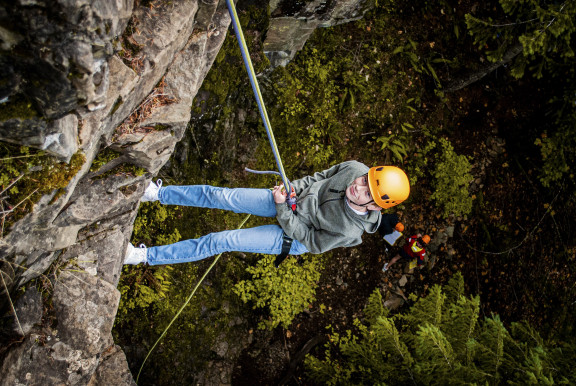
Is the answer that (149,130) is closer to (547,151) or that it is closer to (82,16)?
(82,16)

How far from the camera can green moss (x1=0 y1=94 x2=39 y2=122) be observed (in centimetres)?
216

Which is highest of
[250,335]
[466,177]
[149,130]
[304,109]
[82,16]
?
[304,109]

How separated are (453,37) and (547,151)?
387cm

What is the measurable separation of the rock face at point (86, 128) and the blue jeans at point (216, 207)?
540mm

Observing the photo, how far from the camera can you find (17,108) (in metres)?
2.18

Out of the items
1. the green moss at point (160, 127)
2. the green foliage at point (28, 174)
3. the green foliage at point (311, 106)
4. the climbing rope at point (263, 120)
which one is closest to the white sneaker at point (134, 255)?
the climbing rope at point (263, 120)

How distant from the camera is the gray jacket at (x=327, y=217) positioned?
446 centimetres

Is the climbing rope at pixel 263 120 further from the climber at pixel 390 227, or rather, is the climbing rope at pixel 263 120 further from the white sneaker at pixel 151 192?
the climber at pixel 390 227

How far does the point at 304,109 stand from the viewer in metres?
7.25

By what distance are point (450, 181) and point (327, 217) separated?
558 cm

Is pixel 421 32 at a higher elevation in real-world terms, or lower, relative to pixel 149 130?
higher

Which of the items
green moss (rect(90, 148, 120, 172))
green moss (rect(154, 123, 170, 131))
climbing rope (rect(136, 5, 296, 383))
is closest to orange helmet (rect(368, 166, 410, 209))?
climbing rope (rect(136, 5, 296, 383))

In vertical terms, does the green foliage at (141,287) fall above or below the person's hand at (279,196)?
below

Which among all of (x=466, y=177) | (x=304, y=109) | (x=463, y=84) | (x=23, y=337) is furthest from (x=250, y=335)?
(x=463, y=84)
